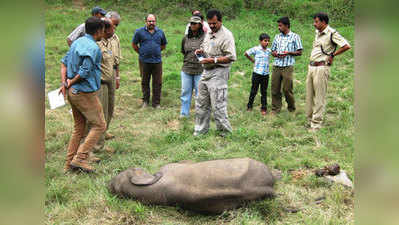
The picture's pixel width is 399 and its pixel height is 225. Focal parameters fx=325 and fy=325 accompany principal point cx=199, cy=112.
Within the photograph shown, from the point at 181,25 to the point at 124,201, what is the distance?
35.3ft

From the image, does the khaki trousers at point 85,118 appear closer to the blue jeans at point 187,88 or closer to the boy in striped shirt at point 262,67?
the blue jeans at point 187,88

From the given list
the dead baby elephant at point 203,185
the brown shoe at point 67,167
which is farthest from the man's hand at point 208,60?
the brown shoe at point 67,167

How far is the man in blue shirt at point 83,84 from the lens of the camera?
12.6 ft

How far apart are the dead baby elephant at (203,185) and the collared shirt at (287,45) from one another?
3.18m

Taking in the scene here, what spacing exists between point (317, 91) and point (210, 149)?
217cm

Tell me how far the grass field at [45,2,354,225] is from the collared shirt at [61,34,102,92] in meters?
1.15

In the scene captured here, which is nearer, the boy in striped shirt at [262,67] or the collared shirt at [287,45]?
the collared shirt at [287,45]

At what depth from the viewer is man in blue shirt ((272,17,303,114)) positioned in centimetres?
616

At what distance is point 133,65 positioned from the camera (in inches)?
382

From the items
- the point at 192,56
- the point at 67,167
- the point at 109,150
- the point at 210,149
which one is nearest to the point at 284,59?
the point at 192,56

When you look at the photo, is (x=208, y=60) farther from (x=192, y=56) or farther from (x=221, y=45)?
(x=192, y=56)

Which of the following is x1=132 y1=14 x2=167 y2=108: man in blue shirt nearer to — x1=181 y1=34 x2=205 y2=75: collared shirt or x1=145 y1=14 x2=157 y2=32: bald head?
x1=145 y1=14 x2=157 y2=32: bald head
